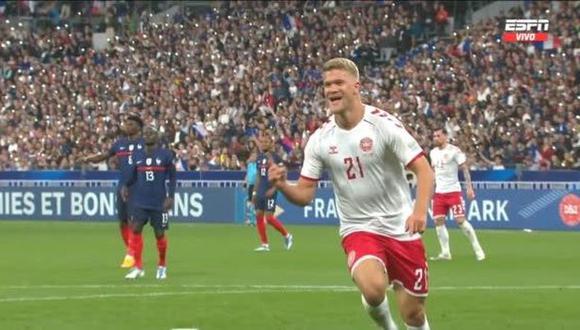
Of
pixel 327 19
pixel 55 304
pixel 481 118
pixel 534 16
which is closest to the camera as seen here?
pixel 55 304

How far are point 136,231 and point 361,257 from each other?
34.2 feet

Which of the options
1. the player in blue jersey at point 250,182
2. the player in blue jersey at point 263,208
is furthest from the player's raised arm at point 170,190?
the player in blue jersey at point 250,182

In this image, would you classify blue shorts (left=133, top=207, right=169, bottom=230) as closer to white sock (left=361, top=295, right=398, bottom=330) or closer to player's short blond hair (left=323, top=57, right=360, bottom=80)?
white sock (left=361, top=295, right=398, bottom=330)

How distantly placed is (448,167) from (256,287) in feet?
22.8

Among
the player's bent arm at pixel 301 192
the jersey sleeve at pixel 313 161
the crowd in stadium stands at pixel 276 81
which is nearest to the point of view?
the player's bent arm at pixel 301 192

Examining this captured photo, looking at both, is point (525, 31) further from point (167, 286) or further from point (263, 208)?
point (167, 286)

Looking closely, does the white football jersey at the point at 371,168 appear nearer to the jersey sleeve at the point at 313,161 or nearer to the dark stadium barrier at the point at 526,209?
the jersey sleeve at the point at 313,161

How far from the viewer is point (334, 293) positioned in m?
19.0

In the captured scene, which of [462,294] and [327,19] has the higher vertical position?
[327,19]

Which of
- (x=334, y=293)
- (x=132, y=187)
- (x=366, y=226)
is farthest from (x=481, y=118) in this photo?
(x=366, y=226)

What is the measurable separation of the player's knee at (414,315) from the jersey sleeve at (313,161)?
52.2 inches

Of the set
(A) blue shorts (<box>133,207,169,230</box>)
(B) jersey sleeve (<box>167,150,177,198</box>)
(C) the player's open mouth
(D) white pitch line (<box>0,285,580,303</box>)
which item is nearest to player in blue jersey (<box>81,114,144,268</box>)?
(B) jersey sleeve (<box>167,150,177,198</box>)

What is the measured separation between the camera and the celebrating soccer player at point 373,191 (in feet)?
38.3

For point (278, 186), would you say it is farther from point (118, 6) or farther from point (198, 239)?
point (118, 6)
